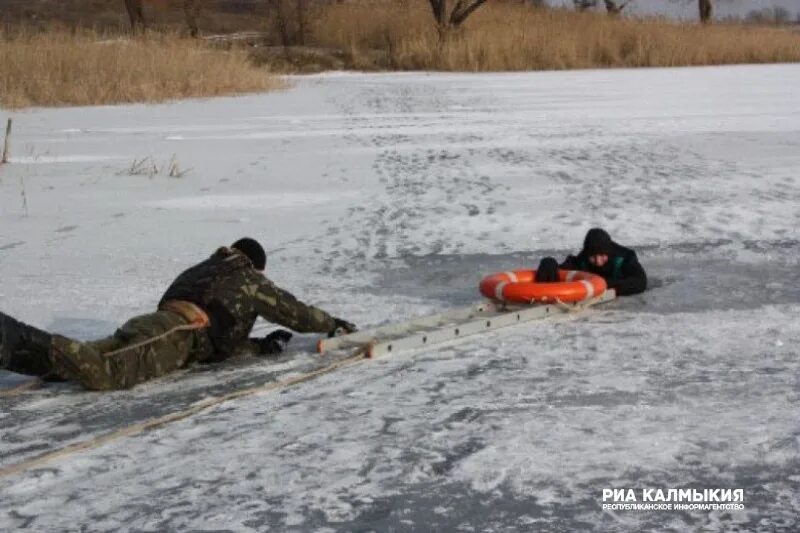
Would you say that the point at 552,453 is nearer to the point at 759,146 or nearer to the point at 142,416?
the point at 142,416

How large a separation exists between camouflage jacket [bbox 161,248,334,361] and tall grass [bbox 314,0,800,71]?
2385cm

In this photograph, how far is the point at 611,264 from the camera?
698 centimetres

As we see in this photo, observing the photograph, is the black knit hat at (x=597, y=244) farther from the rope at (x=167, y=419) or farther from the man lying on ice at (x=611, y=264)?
the rope at (x=167, y=419)

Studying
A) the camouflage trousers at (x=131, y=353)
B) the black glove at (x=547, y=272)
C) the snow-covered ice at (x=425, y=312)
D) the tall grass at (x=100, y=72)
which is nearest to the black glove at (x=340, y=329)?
the snow-covered ice at (x=425, y=312)

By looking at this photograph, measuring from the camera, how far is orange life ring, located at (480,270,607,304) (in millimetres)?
6418

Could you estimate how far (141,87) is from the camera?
66.5 ft

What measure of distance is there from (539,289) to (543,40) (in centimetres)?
2389

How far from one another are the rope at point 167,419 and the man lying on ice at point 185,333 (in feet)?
1.13

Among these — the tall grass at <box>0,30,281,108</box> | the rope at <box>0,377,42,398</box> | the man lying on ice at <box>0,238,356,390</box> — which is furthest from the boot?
the tall grass at <box>0,30,281,108</box>

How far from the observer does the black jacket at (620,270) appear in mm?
6836

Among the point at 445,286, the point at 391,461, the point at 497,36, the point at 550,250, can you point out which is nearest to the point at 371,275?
the point at 445,286

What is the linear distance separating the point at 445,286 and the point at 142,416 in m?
2.93

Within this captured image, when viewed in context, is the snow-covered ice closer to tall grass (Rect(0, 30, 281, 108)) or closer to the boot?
the boot

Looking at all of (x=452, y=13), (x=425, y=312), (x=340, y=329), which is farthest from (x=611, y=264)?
(x=452, y=13)
